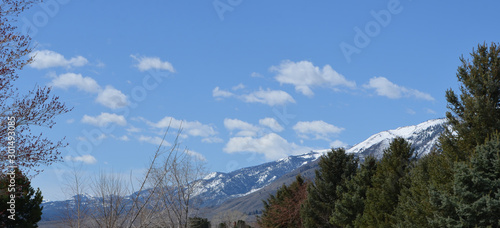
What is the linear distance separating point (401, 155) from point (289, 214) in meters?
19.7

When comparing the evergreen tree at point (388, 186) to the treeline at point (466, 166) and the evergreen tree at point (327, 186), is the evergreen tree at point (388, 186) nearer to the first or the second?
the treeline at point (466, 166)

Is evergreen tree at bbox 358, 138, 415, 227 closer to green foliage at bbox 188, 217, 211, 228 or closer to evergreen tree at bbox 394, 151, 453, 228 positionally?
evergreen tree at bbox 394, 151, 453, 228

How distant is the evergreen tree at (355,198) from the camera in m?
30.9

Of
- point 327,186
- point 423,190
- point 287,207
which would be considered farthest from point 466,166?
point 287,207

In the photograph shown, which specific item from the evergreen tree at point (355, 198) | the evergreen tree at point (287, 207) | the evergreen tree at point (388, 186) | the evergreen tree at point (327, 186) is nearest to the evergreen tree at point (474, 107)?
the evergreen tree at point (388, 186)

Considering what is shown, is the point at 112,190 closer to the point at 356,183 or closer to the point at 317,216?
the point at 356,183

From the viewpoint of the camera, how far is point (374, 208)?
2673 cm

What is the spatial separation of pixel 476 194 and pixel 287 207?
109ft

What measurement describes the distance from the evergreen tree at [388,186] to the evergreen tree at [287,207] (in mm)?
16350

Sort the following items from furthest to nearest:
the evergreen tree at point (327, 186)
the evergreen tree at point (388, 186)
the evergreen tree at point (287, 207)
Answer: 1. the evergreen tree at point (287, 207)
2. the evergreen tree at point (327, 186)
3. the evergreen tree at point (388, 186)

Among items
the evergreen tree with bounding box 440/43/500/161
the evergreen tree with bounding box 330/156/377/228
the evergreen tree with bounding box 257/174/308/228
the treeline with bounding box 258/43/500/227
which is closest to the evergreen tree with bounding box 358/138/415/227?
the treeline with bounding box 258/43/500/227

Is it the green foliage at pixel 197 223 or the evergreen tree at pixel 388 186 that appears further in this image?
the green foliage at pixel 197 223

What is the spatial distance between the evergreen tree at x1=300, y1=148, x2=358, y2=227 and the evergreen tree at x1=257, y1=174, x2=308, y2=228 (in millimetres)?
5611

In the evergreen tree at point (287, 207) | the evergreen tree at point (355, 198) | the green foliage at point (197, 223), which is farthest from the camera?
the evergreen tree at point (287, 207)
